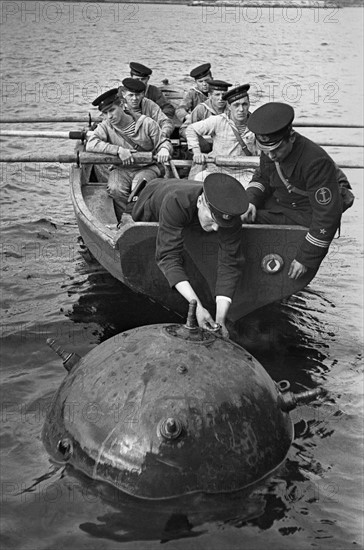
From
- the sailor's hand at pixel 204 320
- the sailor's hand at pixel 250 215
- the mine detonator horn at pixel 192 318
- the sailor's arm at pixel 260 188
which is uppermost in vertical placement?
the sailor's arm at pixel 260 188

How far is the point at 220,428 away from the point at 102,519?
0.97 metres

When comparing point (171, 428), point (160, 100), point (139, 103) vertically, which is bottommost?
point (171, 428)

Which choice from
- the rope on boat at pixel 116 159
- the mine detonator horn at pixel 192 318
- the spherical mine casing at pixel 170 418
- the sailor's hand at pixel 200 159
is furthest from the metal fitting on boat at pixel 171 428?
the sailor's hand at pixel 200 159

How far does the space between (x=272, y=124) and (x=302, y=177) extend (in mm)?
590

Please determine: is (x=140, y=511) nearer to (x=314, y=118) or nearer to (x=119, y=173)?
(x=119, y=173)

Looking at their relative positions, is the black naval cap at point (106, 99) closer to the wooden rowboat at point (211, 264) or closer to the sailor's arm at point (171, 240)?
the wooden rowboat at point (211, 264)

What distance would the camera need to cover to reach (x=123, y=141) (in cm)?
980

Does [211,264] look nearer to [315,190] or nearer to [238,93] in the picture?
[315,190]

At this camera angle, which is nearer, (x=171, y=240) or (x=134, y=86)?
(x=171, y=240)

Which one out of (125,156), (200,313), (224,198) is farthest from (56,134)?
(200,313)

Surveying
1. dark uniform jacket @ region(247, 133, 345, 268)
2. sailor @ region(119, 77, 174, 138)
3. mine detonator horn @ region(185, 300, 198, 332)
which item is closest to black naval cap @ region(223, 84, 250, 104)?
sailor @ region(119, 77, 174, 138)

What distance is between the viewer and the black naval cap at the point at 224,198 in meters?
6.34

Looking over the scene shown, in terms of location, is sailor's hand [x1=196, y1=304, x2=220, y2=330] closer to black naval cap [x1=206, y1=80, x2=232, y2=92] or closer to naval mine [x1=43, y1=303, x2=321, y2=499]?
naval mine [x1=43, y1=303, x2=321, y2=499]

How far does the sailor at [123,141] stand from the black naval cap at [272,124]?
253 centimetres
